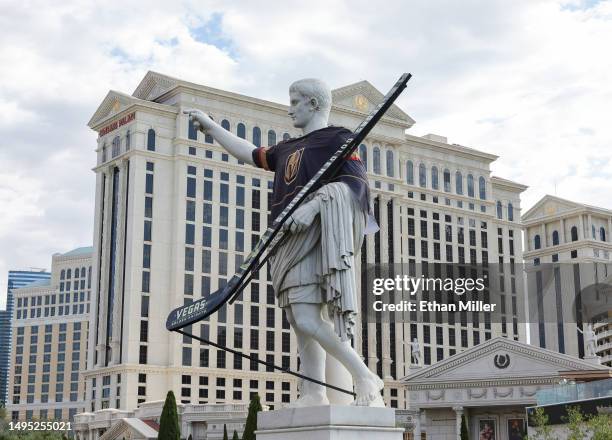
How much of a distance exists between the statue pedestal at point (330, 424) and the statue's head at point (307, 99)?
314 centimetres

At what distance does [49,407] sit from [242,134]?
74.2 m

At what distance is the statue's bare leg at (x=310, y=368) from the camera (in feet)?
30.8

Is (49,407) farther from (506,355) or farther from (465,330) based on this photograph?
(506,355)

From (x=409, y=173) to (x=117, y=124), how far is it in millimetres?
27858

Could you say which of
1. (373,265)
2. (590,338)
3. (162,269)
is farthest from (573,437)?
(373,265)

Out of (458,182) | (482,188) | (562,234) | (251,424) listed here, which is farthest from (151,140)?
(562,234)

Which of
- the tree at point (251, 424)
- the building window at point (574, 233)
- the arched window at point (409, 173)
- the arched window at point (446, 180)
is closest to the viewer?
the tree at point (251, 424)

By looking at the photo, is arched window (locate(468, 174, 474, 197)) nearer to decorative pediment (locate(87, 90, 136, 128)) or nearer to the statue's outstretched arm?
decorative pediment (locate(87, 90, 136, 128))

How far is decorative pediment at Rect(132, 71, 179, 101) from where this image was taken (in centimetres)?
7606

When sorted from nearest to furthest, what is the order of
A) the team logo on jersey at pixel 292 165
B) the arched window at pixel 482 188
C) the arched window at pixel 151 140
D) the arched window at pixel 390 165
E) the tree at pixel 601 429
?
the team logo on jersey at pixel 292 165 < the tree at pixel 601 429 < the arched window at pixel 151 140 < the arched window at pixel 390 165 < the arched window at pixel 482 188

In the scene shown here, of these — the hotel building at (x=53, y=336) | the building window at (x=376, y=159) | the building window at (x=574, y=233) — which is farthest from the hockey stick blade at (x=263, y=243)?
the hotel building at (x=53, y=336)

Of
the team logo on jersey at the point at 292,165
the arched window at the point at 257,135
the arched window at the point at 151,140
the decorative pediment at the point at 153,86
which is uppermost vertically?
the decorative pediment at the point at 153,86

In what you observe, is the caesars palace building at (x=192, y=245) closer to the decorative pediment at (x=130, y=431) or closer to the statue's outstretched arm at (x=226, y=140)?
the decorative pediment at (x=130, y=431)

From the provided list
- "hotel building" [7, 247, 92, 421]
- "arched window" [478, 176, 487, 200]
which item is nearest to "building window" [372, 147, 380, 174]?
"arched window" [478, 176, 487, 200]
